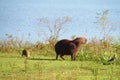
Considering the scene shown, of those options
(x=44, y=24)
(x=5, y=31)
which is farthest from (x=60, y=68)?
(x=5, y=31)

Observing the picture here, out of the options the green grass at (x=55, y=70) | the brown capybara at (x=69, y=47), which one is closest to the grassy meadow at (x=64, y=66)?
the green grass at (x=55, y=70)

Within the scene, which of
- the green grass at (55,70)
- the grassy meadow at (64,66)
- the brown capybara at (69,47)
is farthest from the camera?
the brown capybara at (69,47)

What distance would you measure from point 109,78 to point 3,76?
2.40m

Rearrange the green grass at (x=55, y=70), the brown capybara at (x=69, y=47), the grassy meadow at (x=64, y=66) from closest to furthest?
the green grass at (x=55, y=70) → the grassy meadow at (x=64, y=66) → the brown capybara at (x=69, y=47)

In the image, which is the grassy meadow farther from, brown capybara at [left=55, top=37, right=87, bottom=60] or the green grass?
brown capybara at [left=55, top=37, right=87, bottom=60]

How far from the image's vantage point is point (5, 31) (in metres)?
25.1

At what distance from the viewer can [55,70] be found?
481 inches

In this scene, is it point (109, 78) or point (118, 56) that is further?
point (118, 56)

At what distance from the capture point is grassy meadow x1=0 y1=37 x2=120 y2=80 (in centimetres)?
1112

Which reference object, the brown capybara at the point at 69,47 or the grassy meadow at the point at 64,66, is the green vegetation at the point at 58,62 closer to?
the grassy meadow at the point at 64,66

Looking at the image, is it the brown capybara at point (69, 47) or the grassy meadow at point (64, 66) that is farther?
the brown capybara at point (69, 47)

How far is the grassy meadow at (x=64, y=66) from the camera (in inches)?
438

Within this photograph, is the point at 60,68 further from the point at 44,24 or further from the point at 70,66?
the point at 44,24

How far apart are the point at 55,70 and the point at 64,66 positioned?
833mm
